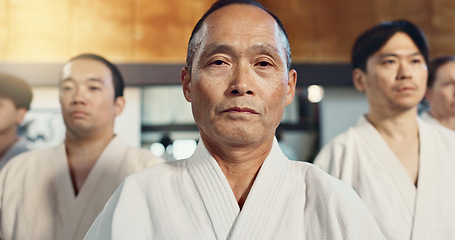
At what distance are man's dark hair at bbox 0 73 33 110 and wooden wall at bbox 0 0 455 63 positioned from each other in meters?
0.47

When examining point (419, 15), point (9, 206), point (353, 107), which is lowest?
point (9, 206)

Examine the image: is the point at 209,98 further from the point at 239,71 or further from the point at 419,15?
the point at 419,15

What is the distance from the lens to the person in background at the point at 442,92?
2463mm

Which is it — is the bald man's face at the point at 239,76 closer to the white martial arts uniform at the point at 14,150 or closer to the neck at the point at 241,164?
the neck at the point at 241,164

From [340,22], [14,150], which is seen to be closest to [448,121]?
[340,22]

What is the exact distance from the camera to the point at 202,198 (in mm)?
1229

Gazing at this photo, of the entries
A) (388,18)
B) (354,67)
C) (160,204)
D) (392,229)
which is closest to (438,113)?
(354,67)

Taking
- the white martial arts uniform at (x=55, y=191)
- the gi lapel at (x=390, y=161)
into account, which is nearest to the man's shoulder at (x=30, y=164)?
the white martial arts uniform at (x=55, y=191)

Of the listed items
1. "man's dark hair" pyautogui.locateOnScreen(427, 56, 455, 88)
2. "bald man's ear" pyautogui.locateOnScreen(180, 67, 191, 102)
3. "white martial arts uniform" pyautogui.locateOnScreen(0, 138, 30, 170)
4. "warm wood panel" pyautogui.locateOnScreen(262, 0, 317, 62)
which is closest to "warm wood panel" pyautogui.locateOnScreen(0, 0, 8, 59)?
"white martial arts uniform" pyautogui.locateOnScreen(0, 138, 30, 170)

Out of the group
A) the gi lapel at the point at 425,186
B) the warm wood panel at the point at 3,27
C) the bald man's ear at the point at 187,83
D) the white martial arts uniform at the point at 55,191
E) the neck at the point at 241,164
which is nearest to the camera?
the neck at the point at 241,164

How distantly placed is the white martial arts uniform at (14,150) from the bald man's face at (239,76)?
1.64m

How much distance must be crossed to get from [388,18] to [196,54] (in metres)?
3.08

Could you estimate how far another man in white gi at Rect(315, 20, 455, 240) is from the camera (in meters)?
1.78

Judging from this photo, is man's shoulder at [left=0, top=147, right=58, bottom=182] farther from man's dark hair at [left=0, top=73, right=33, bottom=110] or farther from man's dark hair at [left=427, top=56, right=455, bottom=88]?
man's dark hair at [left=427, top=56, right=455, bottom=88]
